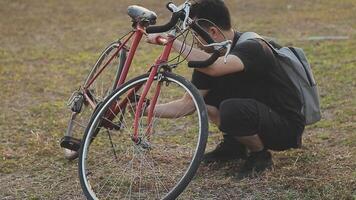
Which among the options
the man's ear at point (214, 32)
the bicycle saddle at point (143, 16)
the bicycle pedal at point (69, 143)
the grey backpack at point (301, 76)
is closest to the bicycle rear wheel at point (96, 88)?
the bicycle pedal at point (69, 143)

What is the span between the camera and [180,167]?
4.21 m

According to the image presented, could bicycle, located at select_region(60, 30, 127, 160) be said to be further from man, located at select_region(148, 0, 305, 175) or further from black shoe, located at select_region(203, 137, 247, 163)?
black shoe, located at select_region(203, 137, 247, 163)

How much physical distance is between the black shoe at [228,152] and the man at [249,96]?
5.8 inches

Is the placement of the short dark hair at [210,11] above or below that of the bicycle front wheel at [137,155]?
above

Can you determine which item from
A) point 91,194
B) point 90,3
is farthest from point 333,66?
point 90,3

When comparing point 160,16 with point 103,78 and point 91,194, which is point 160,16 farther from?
point 91,194

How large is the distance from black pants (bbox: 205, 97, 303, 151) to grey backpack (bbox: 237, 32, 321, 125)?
187mm

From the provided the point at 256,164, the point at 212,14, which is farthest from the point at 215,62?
the point at 256,164

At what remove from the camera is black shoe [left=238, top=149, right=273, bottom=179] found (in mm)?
3912

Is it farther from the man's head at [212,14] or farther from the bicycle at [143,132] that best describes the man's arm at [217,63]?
the man's head at [212,14]

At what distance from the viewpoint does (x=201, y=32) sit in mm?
3496

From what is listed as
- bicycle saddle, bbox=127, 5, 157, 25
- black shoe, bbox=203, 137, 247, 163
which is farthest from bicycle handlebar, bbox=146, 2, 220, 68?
black shoe, bbox=203, 137, 247, 163

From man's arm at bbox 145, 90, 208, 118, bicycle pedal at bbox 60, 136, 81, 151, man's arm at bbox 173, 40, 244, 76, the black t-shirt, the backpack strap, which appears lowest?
bicycle pedal at bbox 60, 136, 81, 151

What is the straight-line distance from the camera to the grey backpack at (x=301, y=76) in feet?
12.6
